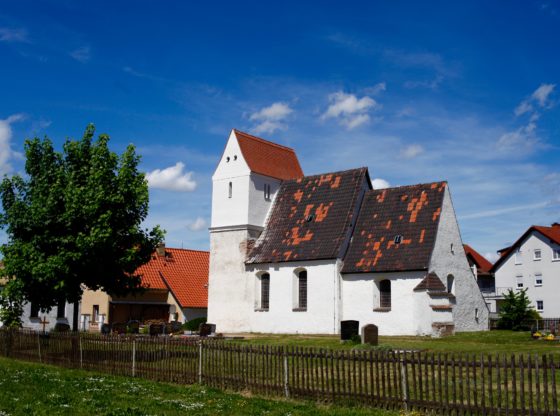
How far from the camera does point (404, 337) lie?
35.3m

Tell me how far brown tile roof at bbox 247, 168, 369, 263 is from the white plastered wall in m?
6.02

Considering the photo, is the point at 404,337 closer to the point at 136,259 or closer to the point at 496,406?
the point at 136,259

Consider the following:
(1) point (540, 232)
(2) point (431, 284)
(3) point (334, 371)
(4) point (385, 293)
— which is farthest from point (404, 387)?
(1) point (540, 232)

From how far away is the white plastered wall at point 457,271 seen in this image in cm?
3759

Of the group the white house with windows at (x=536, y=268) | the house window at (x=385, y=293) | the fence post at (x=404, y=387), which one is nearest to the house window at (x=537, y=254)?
the white house with windows at (x=536, y=268)

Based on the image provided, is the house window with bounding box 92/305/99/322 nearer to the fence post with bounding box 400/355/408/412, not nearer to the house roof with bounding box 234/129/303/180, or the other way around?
the house roof with bounding box 234/129/303/180

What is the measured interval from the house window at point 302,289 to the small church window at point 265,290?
263 centimetres

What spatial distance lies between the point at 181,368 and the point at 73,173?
11.2 metres

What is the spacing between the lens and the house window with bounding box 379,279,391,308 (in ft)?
126

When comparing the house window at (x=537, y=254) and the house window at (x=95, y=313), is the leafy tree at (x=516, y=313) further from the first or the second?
the house window at (x=95, y=313)

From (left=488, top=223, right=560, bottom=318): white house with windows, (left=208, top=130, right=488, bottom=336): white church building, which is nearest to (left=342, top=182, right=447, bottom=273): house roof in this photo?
(left=208, top=130, right=488, bottom=336): white church building

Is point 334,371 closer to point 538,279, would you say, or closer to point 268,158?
point 268,158

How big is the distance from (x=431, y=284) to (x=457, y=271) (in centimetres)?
368

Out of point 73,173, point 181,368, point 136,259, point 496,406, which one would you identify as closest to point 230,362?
point 181,368
